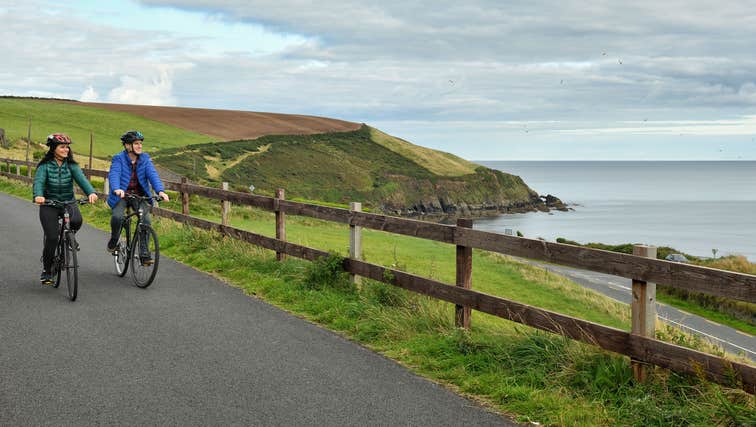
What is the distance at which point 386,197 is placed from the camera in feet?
405

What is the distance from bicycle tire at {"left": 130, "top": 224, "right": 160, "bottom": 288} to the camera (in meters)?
10.7

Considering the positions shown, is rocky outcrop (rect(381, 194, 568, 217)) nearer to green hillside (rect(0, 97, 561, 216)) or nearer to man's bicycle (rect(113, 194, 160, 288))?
green hillside (rect(0, 97, 561, 216))

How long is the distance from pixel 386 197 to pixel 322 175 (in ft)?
36.7

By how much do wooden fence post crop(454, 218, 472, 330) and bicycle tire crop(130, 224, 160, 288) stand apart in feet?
15.6

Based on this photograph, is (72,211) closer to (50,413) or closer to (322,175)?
(50,413)

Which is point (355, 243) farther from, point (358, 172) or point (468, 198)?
point (468, 198)

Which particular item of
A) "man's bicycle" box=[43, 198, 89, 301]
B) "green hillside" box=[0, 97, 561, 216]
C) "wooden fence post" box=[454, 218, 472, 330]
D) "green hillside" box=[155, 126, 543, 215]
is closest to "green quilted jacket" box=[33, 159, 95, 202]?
"man's bicycle" box=[43, 198, 89, 301]

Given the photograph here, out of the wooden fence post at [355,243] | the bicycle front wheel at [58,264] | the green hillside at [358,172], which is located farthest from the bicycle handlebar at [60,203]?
the green hillside at [358,172]

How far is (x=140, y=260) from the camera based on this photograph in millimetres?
10852

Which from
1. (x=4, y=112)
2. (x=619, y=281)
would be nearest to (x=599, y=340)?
(x=619, y=281)

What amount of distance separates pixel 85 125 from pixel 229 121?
110ft

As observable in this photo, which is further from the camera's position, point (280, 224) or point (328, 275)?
point (280, 224)

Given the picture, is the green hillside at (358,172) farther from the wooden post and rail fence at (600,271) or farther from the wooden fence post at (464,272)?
the wooden fence post at (464,272)

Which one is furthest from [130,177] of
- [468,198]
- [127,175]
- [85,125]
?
[468,198]
